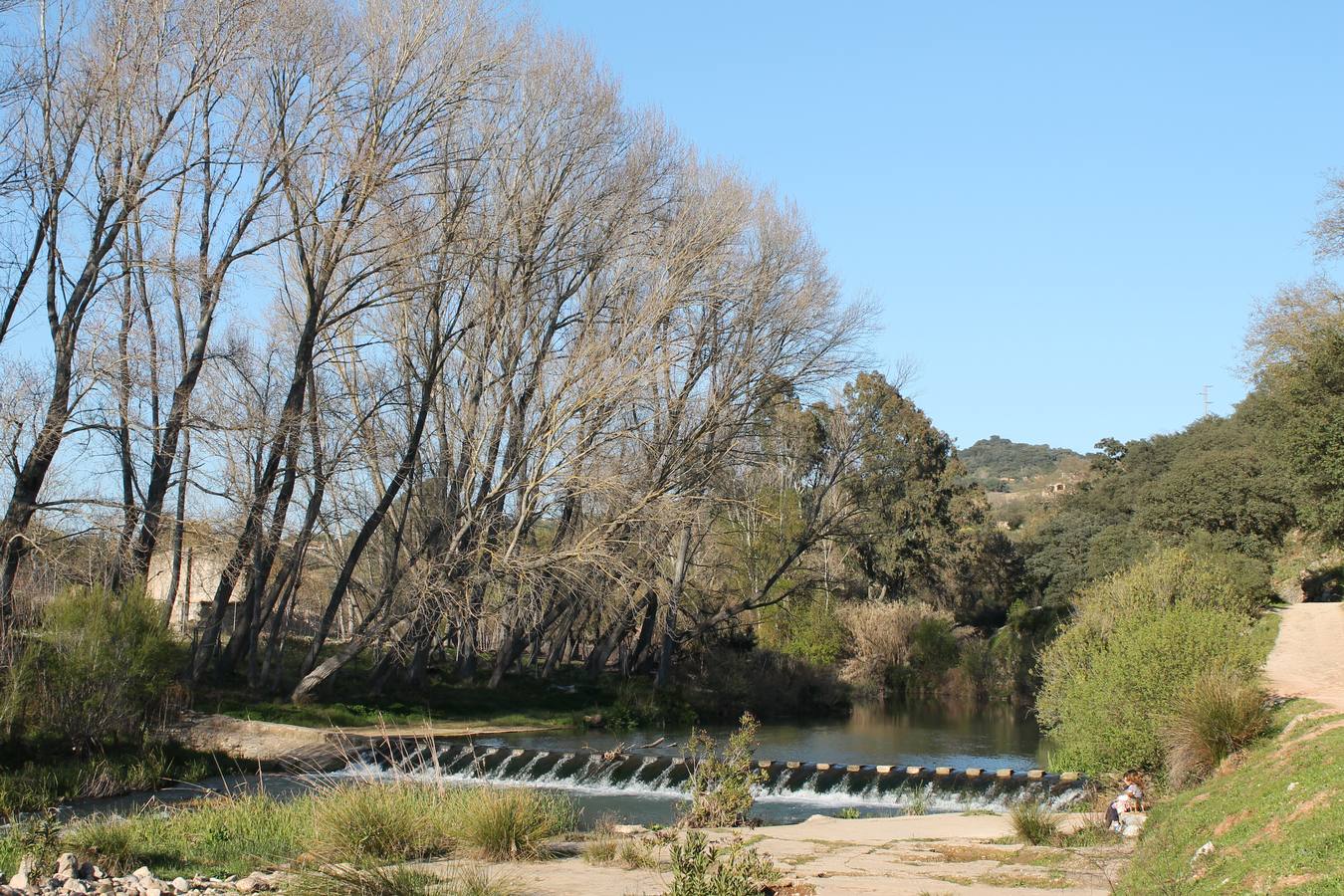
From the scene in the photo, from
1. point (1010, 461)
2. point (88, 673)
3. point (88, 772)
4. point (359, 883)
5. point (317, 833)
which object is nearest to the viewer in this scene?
point (359, 883)

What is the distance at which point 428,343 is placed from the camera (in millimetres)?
30297

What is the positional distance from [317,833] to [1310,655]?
23732 millimetres

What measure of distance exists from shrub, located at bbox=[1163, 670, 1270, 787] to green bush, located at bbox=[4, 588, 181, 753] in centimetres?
1570

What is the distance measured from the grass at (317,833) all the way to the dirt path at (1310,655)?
9.98m

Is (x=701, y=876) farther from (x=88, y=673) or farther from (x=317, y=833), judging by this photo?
(x=88, y=673)

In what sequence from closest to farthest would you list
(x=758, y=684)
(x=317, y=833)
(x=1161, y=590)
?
(x=317, y=833) → (x=1161, y=590) → (x=758, y=684)

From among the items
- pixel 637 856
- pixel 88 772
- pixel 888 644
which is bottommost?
pixel 637 856

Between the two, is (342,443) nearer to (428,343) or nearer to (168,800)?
(428,343)

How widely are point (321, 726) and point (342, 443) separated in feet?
20.0

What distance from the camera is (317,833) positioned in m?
10.4

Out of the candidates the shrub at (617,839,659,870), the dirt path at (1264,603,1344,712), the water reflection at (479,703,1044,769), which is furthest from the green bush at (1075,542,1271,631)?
the shrub at (617,839,659,870)

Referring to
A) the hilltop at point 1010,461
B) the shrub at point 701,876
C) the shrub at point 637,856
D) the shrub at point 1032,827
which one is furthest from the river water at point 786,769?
the hilltop at point 1010,461

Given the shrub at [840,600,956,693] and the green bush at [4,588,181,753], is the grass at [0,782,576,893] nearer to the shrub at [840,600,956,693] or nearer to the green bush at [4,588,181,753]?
the green bush at [4,588,181,753]

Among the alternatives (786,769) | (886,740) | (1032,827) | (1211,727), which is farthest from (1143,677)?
(886,740)
